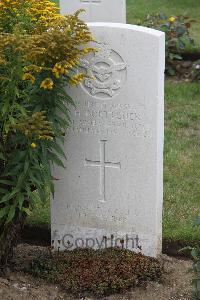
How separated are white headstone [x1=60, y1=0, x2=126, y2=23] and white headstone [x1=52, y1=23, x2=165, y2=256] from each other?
2908mm

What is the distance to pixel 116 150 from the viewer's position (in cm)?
496

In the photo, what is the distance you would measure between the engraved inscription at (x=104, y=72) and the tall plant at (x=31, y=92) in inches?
3.7

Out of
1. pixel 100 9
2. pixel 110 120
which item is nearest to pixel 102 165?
pixel 110 120

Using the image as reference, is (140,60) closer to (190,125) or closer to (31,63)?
(31,63)

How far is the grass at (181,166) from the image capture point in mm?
5602

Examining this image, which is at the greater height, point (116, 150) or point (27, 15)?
point (27, 15)

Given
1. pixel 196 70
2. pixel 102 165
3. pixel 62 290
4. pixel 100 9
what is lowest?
pixel 62 290

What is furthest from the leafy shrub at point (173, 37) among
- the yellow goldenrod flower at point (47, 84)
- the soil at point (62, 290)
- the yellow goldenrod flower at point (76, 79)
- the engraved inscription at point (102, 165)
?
the yellow goldenrod flower at point (47, 84)

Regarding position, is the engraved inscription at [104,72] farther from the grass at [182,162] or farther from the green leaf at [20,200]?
the grass at [182,162]

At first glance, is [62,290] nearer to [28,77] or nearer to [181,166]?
[28,77]

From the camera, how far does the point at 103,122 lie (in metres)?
4.92

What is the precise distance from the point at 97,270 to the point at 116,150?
0.78 metres

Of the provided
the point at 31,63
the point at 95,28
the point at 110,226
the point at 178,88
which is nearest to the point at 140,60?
the point at 95,28

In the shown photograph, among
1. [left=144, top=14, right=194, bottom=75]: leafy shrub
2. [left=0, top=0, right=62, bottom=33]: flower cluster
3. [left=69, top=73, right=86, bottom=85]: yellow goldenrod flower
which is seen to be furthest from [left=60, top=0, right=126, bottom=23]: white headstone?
[left=69, top=73, right=86, bottom=85]: yellow goldenrod flower
